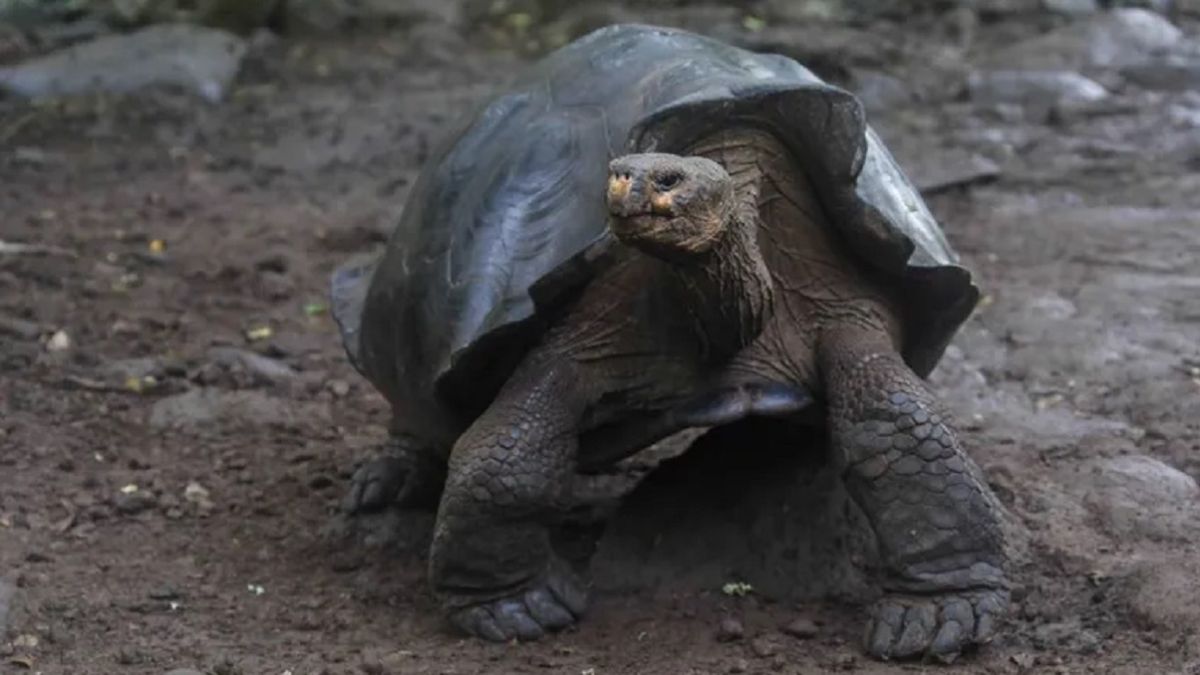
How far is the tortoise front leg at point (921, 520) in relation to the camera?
3.11 m

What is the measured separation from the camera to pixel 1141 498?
370cm

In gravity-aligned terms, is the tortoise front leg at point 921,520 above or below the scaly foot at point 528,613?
above

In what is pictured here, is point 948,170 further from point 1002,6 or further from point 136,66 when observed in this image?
point 136,66

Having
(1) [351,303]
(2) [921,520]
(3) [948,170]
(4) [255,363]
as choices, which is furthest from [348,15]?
(2) [921,520]

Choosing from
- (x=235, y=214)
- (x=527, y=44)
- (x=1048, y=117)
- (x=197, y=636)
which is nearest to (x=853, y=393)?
(x=197, y=636)

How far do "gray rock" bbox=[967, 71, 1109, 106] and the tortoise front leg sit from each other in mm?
4533

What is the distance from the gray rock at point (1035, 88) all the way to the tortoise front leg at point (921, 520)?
4.53 m

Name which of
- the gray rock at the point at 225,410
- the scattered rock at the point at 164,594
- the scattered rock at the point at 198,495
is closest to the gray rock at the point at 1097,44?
the gray rock at the point at 225,410

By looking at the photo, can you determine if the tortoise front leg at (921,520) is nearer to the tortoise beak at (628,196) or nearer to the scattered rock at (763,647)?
the scattered rock at (763,647)

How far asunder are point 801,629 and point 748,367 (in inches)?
17.8

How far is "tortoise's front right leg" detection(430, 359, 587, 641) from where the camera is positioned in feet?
10.5

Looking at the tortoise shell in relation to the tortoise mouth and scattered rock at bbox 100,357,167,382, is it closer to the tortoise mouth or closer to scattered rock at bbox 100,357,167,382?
the tortoise mouth

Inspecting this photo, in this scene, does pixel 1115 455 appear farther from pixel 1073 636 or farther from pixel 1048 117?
pixel 1048 117

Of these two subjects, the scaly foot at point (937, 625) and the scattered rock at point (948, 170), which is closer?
the scaly foot at point (937, 625)
